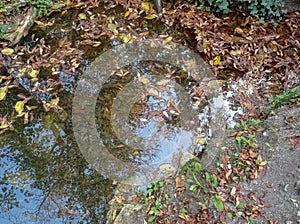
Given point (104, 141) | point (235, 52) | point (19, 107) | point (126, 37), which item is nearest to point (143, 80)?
point (126, 37)

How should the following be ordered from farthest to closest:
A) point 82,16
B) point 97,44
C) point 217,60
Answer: point 82,16, point 97,44, point 217,60

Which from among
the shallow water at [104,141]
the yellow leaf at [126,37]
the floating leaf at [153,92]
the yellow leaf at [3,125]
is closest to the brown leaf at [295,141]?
the shallow water at [104,141]

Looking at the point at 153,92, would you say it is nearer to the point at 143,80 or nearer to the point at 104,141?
the point at 143,80

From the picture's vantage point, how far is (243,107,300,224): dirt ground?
2.35 metres

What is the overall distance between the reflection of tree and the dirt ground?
1.46 m

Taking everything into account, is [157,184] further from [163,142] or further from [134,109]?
[134,109]

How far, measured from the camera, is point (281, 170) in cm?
257

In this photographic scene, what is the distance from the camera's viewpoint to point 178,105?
3422 millimetres

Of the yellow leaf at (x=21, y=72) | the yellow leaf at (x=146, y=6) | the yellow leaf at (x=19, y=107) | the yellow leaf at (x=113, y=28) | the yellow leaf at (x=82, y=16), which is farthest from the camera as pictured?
the yellow leaf at (x=146, y=6)

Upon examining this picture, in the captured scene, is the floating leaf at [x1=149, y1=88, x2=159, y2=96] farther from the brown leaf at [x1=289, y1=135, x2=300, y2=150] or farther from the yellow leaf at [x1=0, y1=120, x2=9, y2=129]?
the yellow leaf at [x1=0, y1=120, x2=9, y2=129]

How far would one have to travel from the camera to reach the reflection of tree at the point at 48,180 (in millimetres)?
2711

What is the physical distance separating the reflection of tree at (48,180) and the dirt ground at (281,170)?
146cm

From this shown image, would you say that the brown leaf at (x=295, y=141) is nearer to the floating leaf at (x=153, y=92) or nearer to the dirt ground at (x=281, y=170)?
the dirt ground at (x=281, y=170)

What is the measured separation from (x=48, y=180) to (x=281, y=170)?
7.22ft
